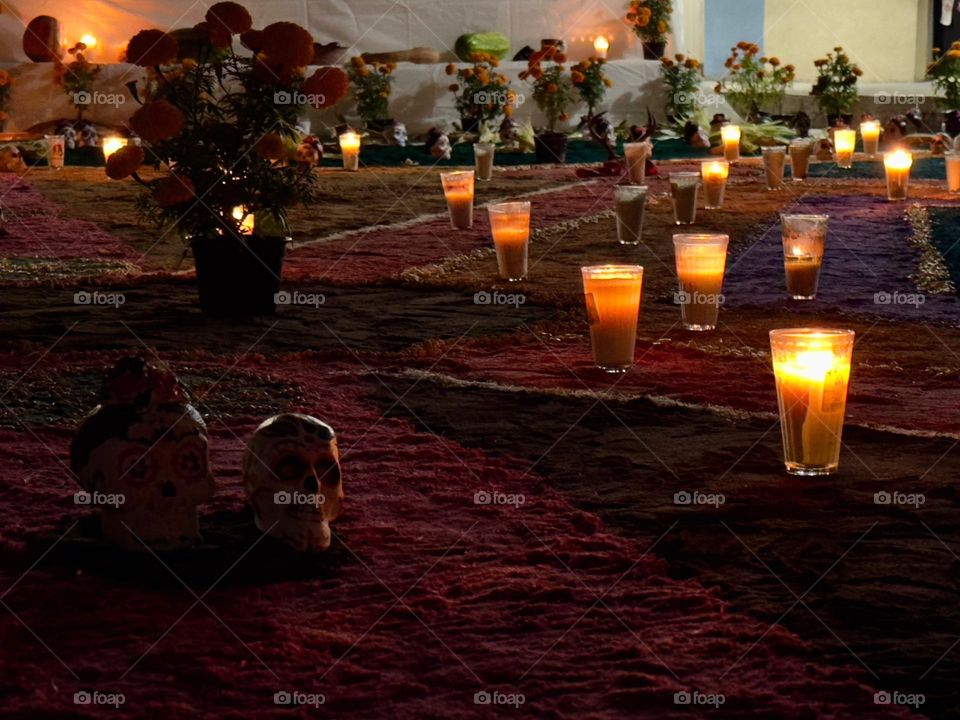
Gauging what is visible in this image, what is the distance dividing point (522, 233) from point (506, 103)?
7.16m

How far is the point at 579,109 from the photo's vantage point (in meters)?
13.1

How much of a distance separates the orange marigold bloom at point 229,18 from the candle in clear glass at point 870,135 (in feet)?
24.8

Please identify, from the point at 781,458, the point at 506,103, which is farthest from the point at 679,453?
the point at 506,103

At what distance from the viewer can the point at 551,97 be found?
12.3 meters

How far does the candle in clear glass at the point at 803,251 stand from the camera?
4473mm

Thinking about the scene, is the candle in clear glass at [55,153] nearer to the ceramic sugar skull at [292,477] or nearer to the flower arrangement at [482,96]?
the flower arrangement at [482,96]

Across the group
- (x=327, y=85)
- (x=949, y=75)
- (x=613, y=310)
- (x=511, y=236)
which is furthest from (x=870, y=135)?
(x=613, y=310)

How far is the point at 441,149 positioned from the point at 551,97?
4.84ft

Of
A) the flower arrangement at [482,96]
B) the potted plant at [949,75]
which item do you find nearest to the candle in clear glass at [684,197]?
the flower arrangement at [482,96]

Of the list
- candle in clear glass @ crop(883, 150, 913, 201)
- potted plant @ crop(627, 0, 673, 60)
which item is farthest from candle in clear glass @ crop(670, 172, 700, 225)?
potted plant @ crop(627, 0, 673, 60)

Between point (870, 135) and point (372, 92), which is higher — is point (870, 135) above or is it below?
below

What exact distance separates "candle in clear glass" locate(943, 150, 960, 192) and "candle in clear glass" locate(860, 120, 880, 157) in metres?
2.96

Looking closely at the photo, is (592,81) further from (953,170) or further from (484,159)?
(953,170)

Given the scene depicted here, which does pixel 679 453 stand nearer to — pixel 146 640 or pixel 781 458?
pixel 781 458
